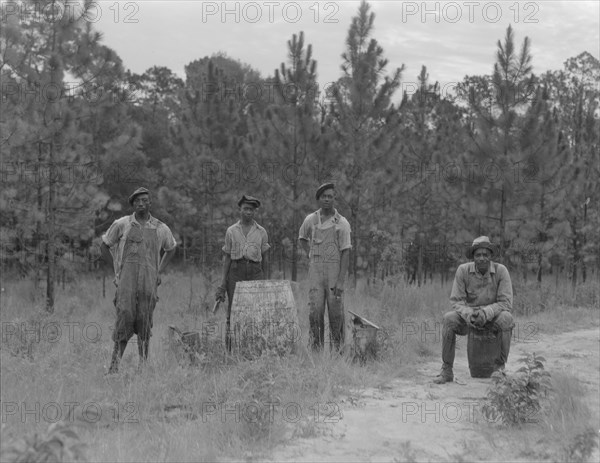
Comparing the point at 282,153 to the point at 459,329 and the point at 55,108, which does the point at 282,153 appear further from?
the point at 459,329

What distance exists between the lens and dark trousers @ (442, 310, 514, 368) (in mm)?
6785

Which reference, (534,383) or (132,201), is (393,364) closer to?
(534,383)

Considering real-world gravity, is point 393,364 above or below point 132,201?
below

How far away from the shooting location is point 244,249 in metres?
7.34

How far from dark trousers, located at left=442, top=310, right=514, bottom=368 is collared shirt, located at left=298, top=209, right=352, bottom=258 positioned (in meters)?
1.29

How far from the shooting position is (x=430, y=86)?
2208 centimetres

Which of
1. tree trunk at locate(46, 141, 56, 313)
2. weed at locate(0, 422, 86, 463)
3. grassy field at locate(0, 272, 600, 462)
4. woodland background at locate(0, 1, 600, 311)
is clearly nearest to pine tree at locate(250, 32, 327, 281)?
woodland background at locate(0, 1, 600, 311)

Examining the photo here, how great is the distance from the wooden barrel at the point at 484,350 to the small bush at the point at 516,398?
4.79ft

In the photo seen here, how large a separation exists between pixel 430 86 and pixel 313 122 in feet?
28.7

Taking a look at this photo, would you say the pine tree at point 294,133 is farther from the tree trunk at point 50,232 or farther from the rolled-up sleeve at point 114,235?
the rolled-up sleeve at point 114,235

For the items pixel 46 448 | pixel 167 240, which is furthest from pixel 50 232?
pixel 46 448

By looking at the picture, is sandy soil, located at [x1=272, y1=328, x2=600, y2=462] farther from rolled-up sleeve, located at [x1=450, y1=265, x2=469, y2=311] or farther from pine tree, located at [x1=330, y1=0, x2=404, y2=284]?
pine tree, located at [x1=330, y1=0, x2=404, y2=284]

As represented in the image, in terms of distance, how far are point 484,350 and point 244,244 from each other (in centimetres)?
268

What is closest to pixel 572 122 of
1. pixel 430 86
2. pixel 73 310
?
pixel 430 86
